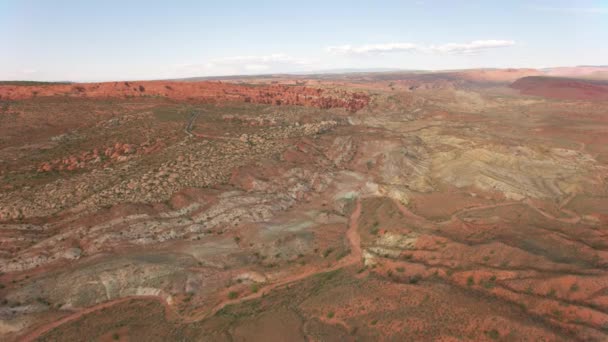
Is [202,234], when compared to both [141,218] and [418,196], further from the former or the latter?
[418,196]

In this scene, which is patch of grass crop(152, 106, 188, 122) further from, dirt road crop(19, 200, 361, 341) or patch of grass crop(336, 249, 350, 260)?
patch of grass crop(336, 249, 350, 260)

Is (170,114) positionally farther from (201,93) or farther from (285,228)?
(285,228)

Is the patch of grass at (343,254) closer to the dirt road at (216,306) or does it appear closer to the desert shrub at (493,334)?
the dirt road at (216,306)

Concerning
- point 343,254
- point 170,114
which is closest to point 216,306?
point 343,254

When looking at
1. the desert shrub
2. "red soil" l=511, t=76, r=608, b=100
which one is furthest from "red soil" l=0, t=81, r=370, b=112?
"red soil" l=511, t=76, r=608, b=100

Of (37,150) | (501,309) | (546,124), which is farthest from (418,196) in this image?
(546,124)
